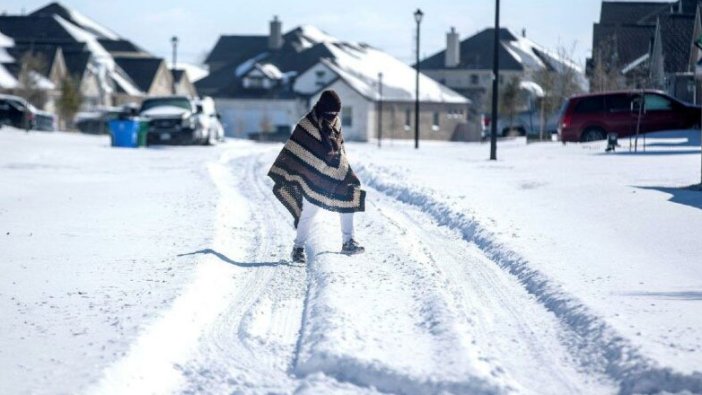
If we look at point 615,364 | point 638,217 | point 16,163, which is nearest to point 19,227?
point 638,217

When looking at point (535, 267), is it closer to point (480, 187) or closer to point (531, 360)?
point (531, 360)

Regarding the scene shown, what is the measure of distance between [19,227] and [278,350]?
691 cm

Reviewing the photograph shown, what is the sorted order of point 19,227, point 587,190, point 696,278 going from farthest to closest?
1. point 587,190
2. point 19,227
3. point 696,278

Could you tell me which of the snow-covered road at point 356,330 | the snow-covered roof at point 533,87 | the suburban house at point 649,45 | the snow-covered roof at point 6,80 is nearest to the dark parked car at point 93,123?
the snow-covered roof at point 6,80

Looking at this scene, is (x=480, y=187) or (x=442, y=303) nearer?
(x=442, y=303)

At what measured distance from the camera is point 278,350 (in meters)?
7.13

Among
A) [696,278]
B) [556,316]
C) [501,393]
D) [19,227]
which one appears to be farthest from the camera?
[19,227]

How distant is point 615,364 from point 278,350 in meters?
2.01

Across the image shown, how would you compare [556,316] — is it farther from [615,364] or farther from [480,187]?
[480,187]

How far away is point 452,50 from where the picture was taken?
3922 inches

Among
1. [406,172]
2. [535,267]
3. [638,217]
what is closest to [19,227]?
[535,267]

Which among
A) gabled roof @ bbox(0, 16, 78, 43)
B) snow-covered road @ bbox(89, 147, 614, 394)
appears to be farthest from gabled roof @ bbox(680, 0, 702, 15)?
snow-covered road @ bbox(89, 147, 614, 394)

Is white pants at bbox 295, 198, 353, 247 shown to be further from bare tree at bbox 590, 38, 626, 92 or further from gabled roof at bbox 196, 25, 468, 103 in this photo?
gabled roof at bbox 196, 25, 468, 103

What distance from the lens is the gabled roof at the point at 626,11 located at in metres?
69.1
